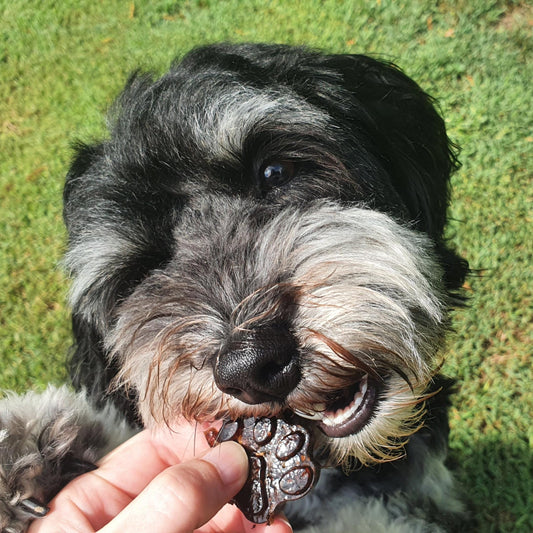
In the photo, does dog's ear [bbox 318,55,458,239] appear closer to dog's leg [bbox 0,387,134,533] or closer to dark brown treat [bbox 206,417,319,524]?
dark brown treat [bbox 206,417,319,524]

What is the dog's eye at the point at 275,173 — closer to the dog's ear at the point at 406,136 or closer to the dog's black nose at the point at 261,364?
the dog's ear at the point at 406,136

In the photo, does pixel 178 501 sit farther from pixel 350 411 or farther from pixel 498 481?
pixel 498 481

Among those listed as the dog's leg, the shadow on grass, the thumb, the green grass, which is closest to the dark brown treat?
the thumb

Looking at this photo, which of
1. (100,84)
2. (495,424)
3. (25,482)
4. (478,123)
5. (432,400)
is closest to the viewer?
(25,482)

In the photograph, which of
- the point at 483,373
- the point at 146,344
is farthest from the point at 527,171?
the point at 146,344

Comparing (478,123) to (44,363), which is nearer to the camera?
(44,363)

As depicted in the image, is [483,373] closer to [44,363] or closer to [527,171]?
[527,171]
